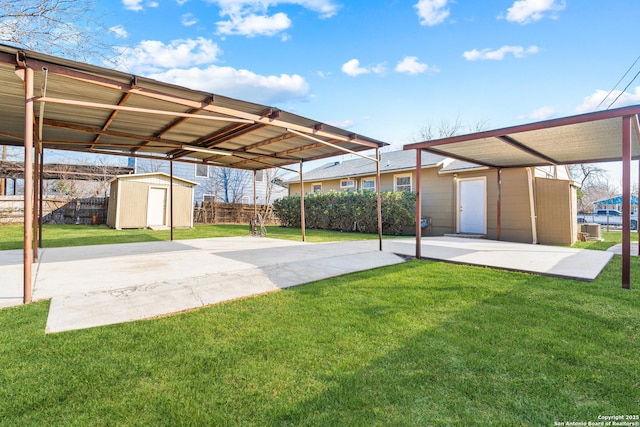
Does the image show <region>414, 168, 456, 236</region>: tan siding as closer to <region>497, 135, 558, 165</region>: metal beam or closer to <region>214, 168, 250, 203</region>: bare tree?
<region>497, 135, 558, 165</region>: metal beam

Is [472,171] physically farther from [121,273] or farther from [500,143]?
[121,273]

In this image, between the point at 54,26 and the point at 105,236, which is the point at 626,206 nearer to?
the point at 54,26

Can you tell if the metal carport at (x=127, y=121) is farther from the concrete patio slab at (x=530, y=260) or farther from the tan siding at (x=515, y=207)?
the tan siding at (x=515, y=207)

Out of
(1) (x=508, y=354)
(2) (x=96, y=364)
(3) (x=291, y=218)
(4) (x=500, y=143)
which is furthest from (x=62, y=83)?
(3) (x=291, y=218)

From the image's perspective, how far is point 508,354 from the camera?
2363mm

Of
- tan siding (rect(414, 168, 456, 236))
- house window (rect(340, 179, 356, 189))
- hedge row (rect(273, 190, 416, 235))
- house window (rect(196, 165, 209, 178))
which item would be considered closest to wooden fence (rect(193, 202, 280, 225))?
hedge row (rect(273, 190, 416, 235))

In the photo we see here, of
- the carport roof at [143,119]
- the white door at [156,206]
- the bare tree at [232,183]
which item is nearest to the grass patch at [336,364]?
the carport roof at [143,119]

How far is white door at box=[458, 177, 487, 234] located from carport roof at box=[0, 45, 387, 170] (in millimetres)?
5485

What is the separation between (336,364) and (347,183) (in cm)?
1438

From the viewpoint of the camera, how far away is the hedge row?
474 inches

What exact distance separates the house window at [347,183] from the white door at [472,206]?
18.6ft

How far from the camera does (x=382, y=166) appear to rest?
48.4ft

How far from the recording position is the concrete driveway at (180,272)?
3.29m

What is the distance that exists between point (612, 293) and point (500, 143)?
3529 millimetres
